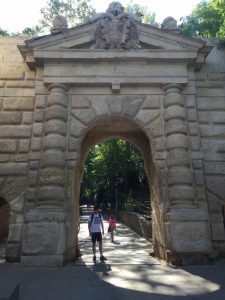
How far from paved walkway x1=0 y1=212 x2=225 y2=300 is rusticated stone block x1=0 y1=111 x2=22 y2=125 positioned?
452cm

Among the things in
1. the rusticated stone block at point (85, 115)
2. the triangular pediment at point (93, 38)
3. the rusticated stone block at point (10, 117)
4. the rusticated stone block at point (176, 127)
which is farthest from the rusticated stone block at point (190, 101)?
the rusticated stone block at point (10, 117)

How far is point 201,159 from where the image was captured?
996 centimetres

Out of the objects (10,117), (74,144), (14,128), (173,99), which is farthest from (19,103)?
(173,99)

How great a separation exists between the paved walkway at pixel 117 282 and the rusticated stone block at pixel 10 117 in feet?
14.8

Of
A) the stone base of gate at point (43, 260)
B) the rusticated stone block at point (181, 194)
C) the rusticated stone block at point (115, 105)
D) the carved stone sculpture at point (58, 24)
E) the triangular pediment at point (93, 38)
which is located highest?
the carved stone sculpture at point (58, 24)

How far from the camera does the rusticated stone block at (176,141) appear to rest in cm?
978

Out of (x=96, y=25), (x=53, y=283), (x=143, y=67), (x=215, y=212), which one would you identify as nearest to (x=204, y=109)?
(x=143, y=67)

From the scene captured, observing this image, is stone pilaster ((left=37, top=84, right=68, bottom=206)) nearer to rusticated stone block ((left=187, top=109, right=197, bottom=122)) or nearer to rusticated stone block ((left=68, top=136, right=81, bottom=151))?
rusticated stone block ((left=68, top=136, right=81, bottom=151))

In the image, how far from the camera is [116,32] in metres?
10.9

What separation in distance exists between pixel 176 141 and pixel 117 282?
4.82 m

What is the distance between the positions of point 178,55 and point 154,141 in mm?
3092

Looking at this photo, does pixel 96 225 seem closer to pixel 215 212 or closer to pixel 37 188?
pixel 37 188

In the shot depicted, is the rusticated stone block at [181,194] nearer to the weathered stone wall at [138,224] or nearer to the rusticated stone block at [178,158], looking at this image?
the rusticated stone block at [178,158]

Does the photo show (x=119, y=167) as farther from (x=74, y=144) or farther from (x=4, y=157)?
(x=4, y=157)
